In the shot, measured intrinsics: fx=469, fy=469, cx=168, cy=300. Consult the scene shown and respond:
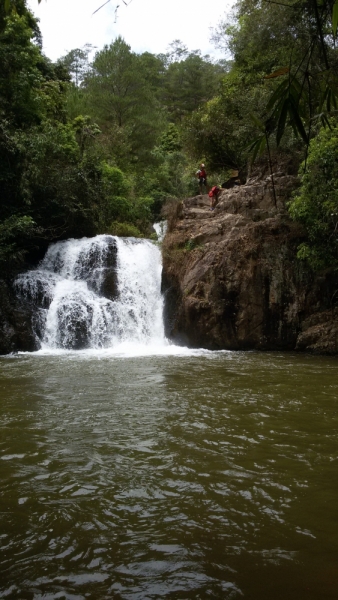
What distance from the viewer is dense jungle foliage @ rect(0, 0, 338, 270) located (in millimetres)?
11898

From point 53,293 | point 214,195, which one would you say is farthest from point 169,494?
point 214,195

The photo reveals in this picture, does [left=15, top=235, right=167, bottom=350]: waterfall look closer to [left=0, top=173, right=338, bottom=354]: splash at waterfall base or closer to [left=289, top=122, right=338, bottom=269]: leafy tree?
[left=0, top=173, right=338, bottom=354]: splash at waterfall base

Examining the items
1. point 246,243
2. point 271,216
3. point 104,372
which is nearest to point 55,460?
point 104,372

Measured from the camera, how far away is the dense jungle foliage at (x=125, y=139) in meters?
11.9

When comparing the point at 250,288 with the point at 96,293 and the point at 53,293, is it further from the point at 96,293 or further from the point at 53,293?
the point at 53,293

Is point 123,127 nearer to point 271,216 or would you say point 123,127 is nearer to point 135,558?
point 271,216

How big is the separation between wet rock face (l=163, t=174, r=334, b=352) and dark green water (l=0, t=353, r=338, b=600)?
18.5 ft

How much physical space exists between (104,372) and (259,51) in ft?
53.9

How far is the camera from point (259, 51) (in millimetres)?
19453

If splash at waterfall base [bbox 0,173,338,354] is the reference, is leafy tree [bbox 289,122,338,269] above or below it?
above

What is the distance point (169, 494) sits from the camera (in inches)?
140

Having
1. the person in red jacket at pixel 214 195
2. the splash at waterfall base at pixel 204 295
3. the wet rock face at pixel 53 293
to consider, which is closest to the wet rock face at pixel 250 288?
the splash at waterfall base at pixel 204 295

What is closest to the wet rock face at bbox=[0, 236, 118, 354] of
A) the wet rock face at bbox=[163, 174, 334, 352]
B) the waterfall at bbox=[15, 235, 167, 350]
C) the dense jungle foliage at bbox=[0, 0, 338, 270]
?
the waterfall at bbox=[15, 235, 167, 350]

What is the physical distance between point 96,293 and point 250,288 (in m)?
5.27
